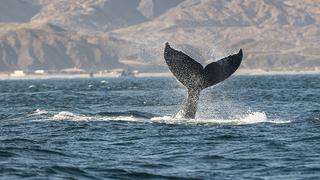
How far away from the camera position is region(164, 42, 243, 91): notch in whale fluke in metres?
22.7

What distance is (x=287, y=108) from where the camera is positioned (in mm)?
36750

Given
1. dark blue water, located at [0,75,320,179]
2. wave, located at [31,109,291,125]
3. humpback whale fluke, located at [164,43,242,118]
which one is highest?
humpback whale fluke, located at [164,43,242,118]

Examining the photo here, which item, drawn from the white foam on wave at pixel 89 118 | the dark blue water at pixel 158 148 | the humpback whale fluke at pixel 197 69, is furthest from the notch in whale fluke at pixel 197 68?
the white foam on wave at pixel 89 118

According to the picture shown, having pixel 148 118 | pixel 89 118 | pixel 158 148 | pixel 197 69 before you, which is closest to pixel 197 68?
pixel 197 69

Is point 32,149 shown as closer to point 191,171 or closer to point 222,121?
point 191,171

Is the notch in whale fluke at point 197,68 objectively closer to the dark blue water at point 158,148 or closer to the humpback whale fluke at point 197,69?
the humpback whale fluke at point 197,69

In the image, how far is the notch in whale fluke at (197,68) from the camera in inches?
894

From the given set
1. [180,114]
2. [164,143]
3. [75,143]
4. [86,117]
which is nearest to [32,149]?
[75,143]

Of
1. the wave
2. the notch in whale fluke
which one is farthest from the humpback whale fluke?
the wave

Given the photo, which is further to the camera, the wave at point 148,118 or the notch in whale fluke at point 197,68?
the wave at point 148,118

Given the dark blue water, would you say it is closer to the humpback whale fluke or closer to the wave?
the wave

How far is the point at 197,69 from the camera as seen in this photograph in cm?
2334

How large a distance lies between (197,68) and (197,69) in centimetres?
8

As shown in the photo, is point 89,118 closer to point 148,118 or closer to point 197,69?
point 148,118
